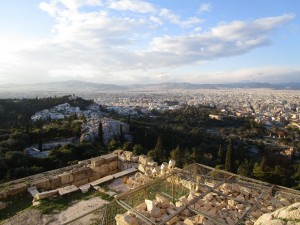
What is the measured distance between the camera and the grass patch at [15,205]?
609cm

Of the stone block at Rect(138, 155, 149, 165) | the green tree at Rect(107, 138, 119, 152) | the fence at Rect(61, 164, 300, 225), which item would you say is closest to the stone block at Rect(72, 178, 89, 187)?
the stone block at Rect(138, 155, 149, 165)

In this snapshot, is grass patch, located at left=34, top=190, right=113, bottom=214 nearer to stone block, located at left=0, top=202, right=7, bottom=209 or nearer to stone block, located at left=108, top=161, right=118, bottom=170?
stone block, located at left=0, top=202, right=7, bottom=209

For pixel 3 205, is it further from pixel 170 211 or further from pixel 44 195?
pixel 170 211

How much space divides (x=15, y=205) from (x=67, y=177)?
64.5 inches

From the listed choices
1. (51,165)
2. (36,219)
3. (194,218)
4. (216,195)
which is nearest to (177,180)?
(216,195)


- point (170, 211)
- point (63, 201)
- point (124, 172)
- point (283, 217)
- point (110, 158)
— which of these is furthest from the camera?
point (110, 158)

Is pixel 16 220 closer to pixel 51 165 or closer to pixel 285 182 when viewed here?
pixel 51 165

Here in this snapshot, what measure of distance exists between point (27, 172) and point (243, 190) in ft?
25.5

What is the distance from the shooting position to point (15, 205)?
655cm

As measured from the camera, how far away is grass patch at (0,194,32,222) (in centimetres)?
609

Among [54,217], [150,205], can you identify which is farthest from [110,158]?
[150,205]

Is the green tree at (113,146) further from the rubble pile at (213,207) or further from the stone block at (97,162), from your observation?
the rubble pile at (213,207)

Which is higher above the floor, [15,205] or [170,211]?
[170,211]

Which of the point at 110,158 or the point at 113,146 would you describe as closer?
the point at 110,158
